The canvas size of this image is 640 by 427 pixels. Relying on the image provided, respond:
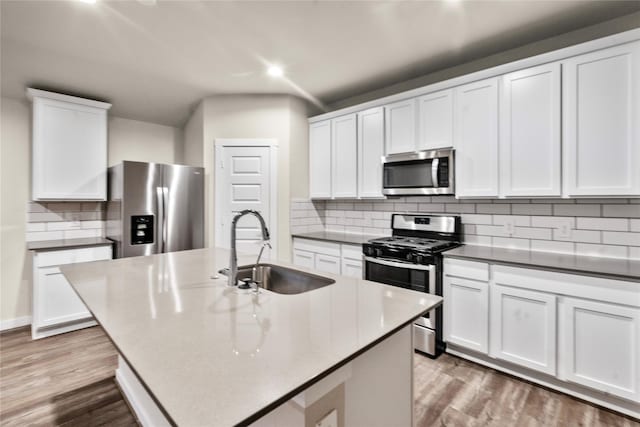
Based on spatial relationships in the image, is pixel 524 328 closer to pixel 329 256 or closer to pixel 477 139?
pixel 477 139

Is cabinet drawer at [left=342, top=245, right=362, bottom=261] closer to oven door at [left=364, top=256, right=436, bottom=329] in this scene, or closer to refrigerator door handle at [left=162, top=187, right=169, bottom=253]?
oven door at [left=364, top=256, right=436, bottom=329]

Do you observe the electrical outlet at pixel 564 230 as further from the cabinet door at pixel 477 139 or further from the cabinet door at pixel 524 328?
the cabinet door at pixel 524 328

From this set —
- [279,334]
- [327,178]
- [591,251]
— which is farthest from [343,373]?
[327,178]

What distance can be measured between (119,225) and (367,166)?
2.78 metres

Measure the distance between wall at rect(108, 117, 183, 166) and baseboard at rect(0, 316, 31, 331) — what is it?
2.01 metres

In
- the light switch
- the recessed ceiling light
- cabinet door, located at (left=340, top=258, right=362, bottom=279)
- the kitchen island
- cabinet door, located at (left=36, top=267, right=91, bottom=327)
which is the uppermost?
the recessed ceiling light

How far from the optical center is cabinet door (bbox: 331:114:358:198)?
144 inches

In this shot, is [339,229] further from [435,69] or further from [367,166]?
[435,69]

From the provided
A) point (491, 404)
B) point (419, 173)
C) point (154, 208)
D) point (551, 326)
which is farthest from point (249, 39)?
point (491, 404)

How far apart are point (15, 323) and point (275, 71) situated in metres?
3.95

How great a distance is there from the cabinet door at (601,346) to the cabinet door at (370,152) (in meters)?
1.92

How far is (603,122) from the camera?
2.11 metres

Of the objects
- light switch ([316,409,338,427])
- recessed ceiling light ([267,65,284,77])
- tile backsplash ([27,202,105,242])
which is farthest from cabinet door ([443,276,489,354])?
tile backsplash ([27,202,105,242])

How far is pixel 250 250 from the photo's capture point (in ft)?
12.6
